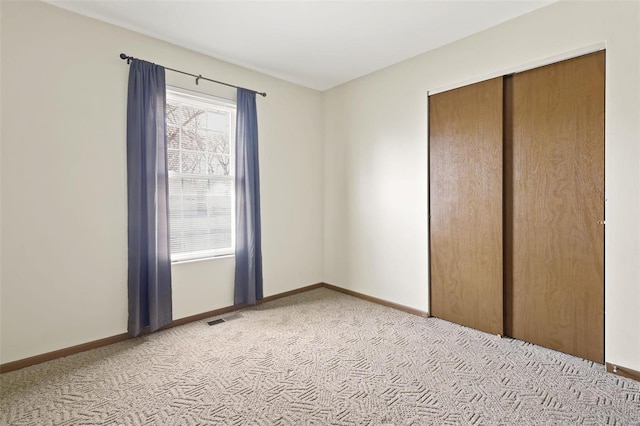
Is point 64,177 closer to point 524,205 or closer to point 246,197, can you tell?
point 246,197

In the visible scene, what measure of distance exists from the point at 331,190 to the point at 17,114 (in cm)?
311

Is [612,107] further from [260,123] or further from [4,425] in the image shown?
[4,425]

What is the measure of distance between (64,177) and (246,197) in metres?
1.56

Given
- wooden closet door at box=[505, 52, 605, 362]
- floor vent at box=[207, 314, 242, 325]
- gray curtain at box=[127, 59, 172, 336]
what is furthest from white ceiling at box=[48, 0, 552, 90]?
floor vent at box=[207, 314, 242, 325]

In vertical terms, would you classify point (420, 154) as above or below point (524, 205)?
above

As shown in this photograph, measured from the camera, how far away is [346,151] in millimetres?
4152

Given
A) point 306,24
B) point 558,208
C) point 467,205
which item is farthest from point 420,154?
point 306,24

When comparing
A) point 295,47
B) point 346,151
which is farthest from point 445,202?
point 295,47

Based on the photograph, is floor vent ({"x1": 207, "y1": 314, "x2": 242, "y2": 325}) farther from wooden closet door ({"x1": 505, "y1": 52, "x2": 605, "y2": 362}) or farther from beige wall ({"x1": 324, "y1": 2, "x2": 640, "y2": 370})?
wooden closet door ({"x1": 505, "y1": 52, "x2": 605, "y2": 362})

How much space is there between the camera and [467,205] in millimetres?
3029

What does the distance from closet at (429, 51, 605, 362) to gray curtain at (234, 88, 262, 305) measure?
1.86 metres

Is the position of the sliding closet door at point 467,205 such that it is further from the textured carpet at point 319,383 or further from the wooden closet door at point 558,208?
the textured carpet at point 319,383

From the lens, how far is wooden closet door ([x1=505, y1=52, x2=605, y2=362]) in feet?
7.67

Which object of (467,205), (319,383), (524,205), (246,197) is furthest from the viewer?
(246,197)
